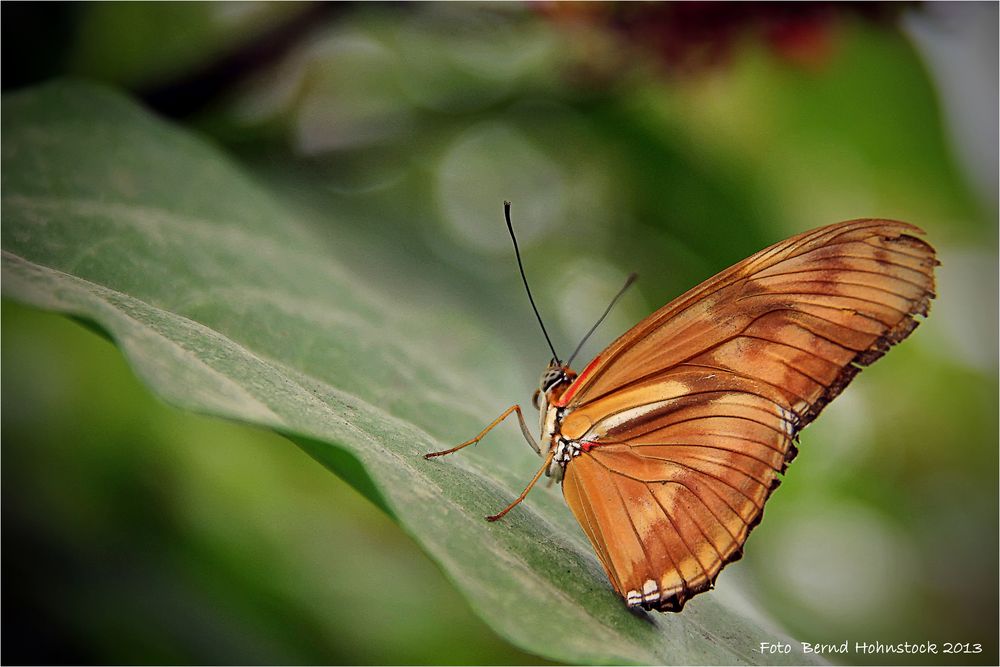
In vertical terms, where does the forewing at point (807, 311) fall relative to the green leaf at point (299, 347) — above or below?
above

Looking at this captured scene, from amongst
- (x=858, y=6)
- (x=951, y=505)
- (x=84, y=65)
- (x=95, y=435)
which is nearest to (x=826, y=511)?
(x=951, y=505)

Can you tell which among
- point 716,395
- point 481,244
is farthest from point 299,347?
point 481,244

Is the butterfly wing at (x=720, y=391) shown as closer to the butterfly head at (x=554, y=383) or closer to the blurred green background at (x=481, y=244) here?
the butterfly head at (x=554, y=383)

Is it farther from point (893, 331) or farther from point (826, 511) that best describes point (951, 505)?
point (893, 331)

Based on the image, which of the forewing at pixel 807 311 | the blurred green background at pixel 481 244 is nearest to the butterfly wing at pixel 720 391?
the forewing at pixel 807 311

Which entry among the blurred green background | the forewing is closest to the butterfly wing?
the forewing

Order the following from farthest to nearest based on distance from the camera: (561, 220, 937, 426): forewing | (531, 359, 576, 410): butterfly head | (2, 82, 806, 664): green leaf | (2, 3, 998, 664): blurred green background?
(2, 3, 998, 664): blurred green background, (531, 359, 576, 410): butterfly head, (561, 220, 937, 426): forewing, (2, 82, 806, 664): green leaf

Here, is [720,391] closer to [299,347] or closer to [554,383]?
[554,383]

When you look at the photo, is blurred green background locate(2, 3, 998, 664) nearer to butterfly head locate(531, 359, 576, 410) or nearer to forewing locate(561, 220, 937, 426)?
butterfly head locate(531, 359, 576, 410)
